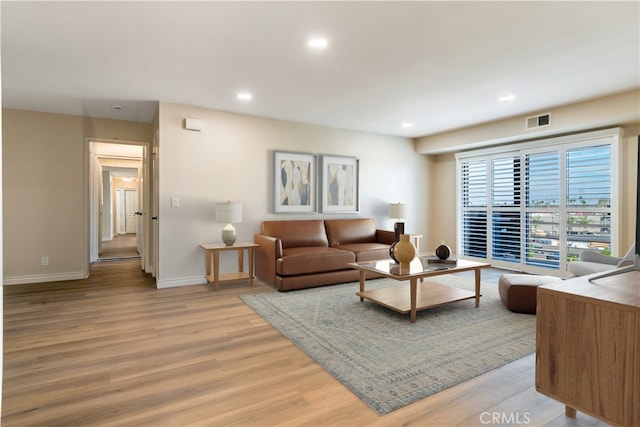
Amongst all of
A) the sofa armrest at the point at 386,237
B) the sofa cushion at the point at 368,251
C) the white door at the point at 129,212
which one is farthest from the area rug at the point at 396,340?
the white door at the point at 129,212

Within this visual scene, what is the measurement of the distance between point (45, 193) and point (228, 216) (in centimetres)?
267

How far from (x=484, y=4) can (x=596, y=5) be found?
725 millimetres

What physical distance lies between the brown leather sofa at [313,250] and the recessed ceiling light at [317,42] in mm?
2280

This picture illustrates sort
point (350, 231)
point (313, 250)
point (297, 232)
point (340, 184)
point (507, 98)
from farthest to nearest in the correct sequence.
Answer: point (340, 184) → point (350, 231) → point (297, 232) → point (313, 250) → point (507, 98)

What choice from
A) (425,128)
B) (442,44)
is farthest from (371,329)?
(425,128)

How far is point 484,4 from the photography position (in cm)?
217

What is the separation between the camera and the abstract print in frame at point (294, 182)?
16.7 ft

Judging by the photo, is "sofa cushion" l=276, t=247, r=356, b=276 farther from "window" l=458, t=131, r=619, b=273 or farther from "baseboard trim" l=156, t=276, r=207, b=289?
"window" l=458, t=131, r=619, b=273

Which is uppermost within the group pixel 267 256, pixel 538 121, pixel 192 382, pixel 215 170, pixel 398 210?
pixel 538 121

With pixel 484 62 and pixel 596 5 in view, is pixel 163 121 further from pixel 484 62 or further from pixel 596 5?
pixel 596 5

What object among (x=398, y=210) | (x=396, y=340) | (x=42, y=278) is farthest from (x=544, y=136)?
(x=42, y=278)

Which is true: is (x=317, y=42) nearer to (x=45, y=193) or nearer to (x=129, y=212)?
(x=45, y=193)

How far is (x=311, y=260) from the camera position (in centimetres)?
423

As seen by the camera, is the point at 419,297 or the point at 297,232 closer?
the point at 419,297
